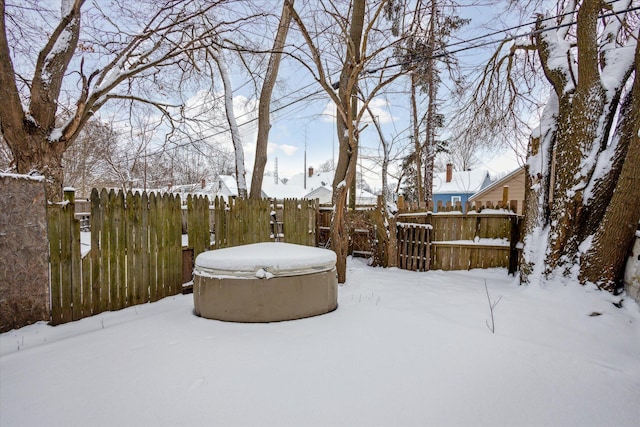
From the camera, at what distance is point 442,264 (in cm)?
690

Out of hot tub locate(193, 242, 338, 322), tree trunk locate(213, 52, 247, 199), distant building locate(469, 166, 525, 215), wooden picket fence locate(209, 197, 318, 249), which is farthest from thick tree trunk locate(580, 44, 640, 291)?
distant building locate(469, 166, 525, 215)

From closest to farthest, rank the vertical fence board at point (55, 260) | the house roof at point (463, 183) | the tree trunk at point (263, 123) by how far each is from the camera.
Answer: the vertical fence board at point (55, 260)
the tree trunk at point (263, 123)
the house roof at point (463, 183)

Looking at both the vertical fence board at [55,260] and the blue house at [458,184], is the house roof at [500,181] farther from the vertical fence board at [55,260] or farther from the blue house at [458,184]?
the vertical fence board at [55,260]

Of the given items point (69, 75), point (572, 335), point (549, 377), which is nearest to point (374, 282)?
point (572, 335)

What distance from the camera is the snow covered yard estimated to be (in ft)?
6.35

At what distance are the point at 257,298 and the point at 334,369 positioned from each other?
1.15 m

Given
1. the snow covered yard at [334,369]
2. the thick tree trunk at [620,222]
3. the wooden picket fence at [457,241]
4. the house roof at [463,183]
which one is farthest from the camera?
the house roof at [463,183]

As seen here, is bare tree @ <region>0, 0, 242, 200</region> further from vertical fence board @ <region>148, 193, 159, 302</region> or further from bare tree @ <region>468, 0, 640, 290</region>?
bare tree @ <region>468, 0, 640, 290</region>

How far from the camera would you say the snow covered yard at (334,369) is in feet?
6.35

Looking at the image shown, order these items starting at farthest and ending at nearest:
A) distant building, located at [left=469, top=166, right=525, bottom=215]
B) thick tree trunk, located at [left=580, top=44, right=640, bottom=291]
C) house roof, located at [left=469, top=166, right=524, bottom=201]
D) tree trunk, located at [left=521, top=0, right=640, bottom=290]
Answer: distant building, located at [left=469, top=166, right=525, bottom=215]
house roof, located at [left=469, top=166, right=524, bottom=201]
tree trunk, located at [left=521, top=0, right=640, bottom=290]
thick tree trunk, located at [left=580, top=44, right=640, bottom=291]

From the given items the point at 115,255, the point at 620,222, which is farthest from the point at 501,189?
the point at 115,255

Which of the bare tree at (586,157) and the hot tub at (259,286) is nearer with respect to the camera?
the hot tub at (259,286)

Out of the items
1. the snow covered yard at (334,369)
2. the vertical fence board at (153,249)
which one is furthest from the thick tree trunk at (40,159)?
the snow covered yard at (334,369)

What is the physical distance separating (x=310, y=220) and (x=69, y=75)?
5.92 meters
